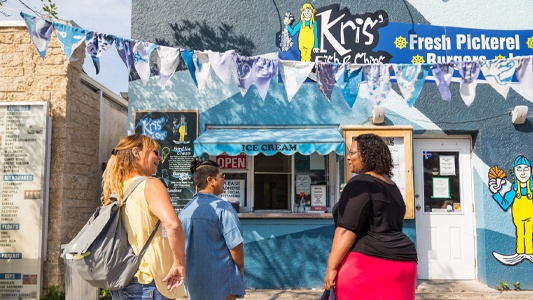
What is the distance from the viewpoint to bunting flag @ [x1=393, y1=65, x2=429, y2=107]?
548 centimetres

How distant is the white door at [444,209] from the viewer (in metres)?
6.98

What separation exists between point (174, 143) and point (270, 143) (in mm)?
1559

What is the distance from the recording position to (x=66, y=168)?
6.18 meters

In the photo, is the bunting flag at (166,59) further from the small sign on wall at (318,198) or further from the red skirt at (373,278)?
the red skirt at (373,278)

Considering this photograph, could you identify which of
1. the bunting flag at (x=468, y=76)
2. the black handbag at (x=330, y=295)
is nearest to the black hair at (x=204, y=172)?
the black handbag at (x=330, y=295)

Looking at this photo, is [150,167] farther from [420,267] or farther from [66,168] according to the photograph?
[420,267]

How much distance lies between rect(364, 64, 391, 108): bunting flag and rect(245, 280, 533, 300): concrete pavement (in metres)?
2.80

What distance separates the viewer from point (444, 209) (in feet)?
23.3

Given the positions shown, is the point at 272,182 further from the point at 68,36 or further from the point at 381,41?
the point at 68,36

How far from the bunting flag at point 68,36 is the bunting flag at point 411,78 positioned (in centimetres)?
361

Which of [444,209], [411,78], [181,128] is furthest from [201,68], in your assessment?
[444,209]

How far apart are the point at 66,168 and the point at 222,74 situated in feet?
8.34

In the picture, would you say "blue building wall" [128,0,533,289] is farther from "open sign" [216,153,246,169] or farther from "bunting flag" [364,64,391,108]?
"bunting flag" [364,64,391,108]

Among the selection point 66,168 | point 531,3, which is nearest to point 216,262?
point 66,168
